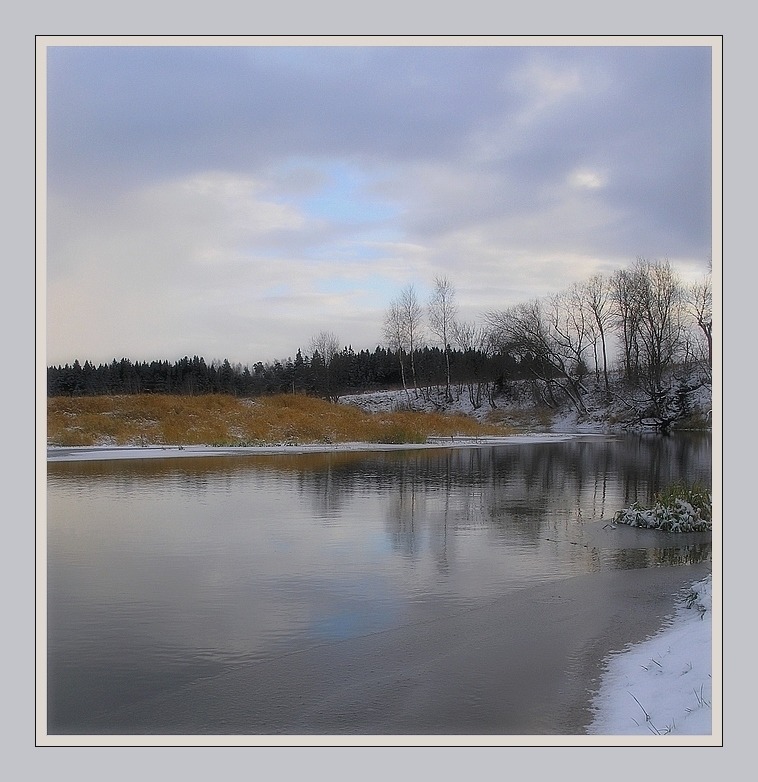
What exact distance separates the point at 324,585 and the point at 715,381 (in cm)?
379

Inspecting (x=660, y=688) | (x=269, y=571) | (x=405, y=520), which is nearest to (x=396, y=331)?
(x=405, y=520)

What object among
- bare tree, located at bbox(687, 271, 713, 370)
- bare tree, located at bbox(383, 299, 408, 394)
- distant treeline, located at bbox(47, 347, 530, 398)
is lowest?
distant treeline, located at bbox(47, 347, 530, 398)

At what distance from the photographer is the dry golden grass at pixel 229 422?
21328mm

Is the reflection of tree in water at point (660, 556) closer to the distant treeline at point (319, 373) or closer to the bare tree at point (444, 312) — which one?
the bare tree at point (444, 312)

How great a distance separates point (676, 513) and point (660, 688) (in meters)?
4.79

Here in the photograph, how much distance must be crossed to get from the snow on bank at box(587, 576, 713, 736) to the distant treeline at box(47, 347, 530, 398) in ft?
54.7

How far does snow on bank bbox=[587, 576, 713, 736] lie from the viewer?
4340 millimetres

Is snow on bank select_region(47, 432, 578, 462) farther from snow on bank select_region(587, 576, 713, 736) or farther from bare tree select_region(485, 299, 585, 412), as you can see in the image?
Answer: snow on bank select_region(587, 576, 713, 736)

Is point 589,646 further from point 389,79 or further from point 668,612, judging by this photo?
point 389,79

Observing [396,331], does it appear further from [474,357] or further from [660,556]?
[660,556]

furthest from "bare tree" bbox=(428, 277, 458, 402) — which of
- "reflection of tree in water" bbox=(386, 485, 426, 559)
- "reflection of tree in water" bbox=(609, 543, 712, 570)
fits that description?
"reflection of tree in water" bbox=(609, 543, 712, 570)

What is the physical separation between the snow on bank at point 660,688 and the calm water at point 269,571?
4.45ft

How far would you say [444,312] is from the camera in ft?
82.8
